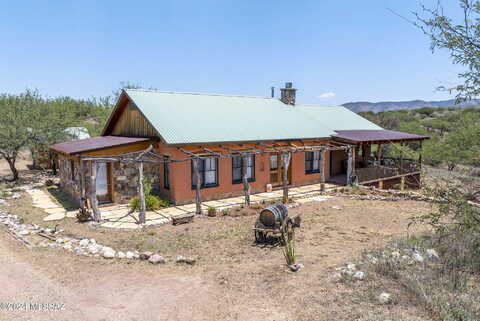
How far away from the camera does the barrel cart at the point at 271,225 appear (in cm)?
981

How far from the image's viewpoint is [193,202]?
14648mm

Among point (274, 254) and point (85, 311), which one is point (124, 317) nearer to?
point (85, 311)

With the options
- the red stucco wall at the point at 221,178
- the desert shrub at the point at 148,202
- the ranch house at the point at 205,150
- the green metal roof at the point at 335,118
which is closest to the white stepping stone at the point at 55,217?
the ranch house at the point at 205,150

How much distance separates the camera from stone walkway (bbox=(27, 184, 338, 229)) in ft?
39.4

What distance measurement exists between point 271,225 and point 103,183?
8.54 m

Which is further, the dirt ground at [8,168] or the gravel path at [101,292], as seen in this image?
the dirt ground at [8,168]

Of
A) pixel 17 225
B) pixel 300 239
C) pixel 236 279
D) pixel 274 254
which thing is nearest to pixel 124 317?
pixel 236 279

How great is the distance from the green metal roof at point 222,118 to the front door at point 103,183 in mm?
3048

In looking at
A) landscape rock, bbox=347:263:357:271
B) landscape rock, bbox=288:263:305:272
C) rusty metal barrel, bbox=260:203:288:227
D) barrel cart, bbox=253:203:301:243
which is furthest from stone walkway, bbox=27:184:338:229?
landscape rock, bbox=347:263:357:271

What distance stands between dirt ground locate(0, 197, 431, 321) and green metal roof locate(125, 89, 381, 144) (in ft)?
15.7

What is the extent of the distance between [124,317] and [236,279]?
8.41ft

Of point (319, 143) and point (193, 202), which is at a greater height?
point (319, 143)

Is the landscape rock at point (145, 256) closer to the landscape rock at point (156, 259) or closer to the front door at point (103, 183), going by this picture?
the landscape rock at point (156, 259)

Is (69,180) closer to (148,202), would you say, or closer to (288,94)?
(148,202)
